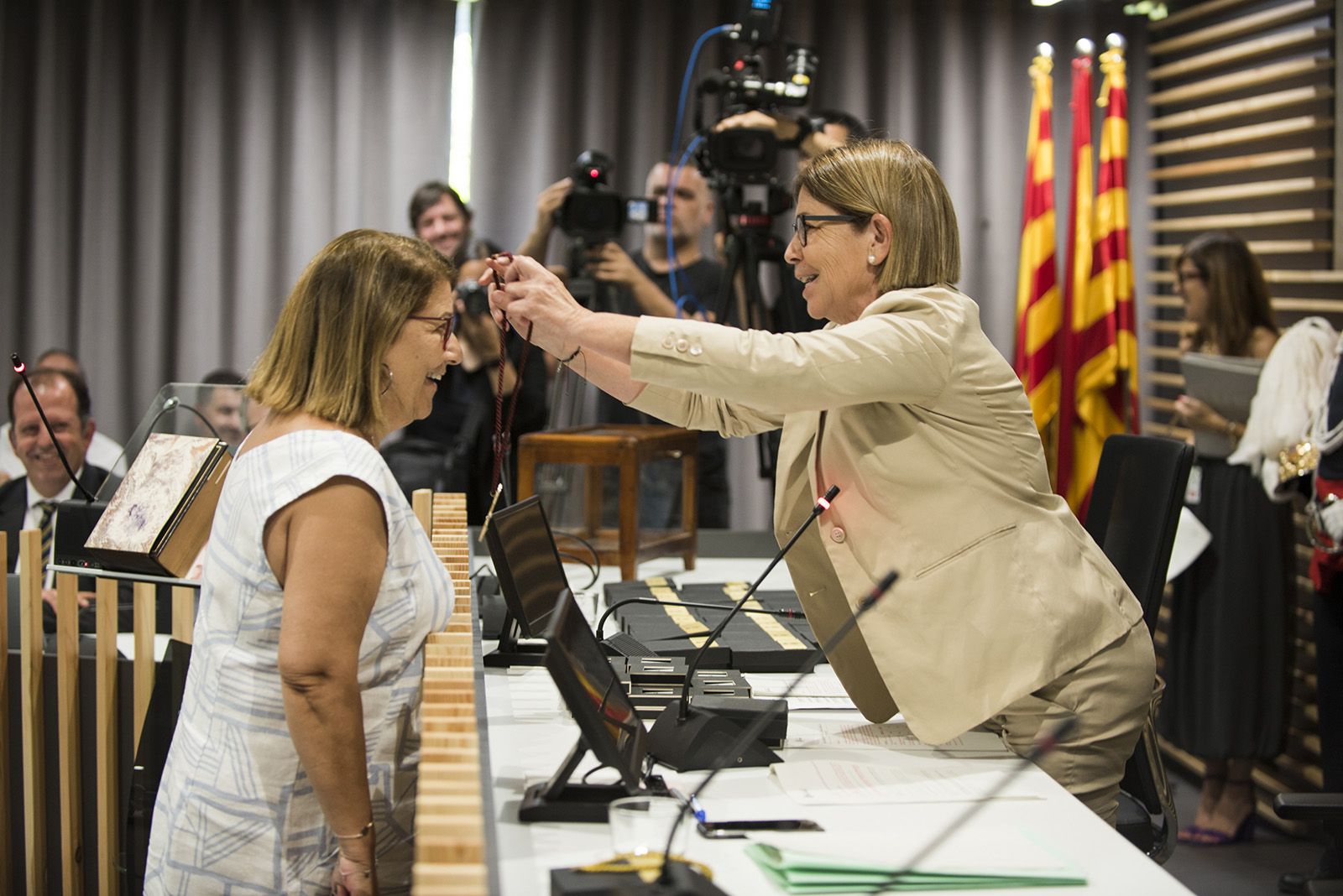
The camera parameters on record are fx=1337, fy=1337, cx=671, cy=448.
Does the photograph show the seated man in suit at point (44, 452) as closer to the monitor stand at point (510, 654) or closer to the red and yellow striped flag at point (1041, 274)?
the monitor stand at point (510, 654)

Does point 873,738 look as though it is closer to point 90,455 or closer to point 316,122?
point 90,455

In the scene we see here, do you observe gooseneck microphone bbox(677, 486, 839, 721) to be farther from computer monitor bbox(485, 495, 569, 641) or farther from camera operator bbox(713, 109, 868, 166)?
camera operator bbox(713, 109, 868, 166)

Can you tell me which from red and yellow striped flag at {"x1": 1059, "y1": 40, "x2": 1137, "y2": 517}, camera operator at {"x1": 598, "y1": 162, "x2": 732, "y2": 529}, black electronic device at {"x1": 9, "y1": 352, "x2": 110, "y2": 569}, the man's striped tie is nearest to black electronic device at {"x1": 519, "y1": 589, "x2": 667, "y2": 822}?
black electronic device at {"x1": 9, "y1": 352, "x2": 110, "y2": 569}

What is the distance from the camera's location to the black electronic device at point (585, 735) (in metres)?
1.34

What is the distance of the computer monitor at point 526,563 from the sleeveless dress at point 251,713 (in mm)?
339

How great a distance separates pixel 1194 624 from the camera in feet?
13.1

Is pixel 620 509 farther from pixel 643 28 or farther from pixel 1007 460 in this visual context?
pixel 643 28

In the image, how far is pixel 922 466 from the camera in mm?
1725

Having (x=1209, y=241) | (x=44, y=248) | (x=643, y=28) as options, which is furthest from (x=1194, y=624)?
(x=44, y=248)

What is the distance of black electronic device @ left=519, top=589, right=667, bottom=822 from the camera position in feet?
4.40

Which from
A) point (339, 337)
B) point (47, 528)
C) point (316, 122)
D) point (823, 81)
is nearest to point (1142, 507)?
point (339, 337)

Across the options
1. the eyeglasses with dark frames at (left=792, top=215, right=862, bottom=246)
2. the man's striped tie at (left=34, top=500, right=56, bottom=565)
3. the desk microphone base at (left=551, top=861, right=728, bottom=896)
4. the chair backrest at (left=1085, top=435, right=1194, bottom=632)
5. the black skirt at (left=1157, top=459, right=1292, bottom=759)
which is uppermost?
the eyeglasses with dark frames at (left=792, top=215, right=862, bottom=246)

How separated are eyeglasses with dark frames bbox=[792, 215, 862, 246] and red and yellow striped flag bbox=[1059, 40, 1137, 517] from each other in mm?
2982

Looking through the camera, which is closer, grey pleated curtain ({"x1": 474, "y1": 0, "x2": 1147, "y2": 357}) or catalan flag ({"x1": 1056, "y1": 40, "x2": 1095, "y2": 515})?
catalan flag ({"x1": 1056, "y1": 40, "x2": 1095, "y2": 515})
